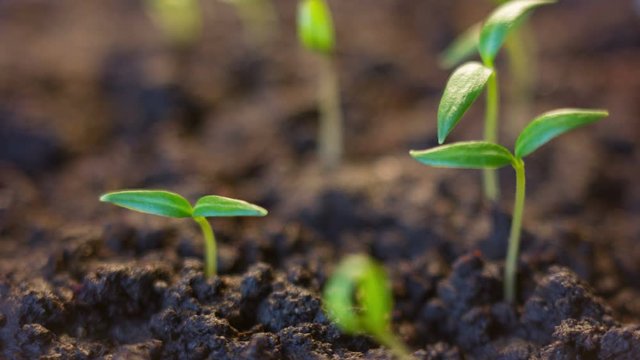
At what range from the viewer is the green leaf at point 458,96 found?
825 millimetres

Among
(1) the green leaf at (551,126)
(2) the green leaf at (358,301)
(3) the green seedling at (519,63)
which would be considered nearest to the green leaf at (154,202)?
(2) the green leaf at (358,301)

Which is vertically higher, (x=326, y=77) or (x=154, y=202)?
(x=326, y=77)

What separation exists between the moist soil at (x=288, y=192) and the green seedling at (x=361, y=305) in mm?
20

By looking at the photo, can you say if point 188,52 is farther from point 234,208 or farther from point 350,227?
point 234,208

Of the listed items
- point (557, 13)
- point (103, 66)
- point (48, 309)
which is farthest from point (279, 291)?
point (557, 13)

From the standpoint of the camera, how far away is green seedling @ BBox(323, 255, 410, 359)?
2.99ft

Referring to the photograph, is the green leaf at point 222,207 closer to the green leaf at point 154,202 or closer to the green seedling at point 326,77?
the green leaf at point 154,202

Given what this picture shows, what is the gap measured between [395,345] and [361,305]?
9cm

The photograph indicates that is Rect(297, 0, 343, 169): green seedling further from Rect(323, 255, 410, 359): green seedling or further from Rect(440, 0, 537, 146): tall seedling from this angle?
Rect(323, 255, 410, 359): green seedling

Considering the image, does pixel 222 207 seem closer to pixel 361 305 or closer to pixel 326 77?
pixel 361 305

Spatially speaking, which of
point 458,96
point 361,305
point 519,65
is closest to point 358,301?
point 361,305

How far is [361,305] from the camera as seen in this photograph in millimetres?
986

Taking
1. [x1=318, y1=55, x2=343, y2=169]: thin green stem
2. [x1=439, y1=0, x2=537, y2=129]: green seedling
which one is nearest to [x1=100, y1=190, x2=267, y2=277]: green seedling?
[x1=318, y1=55, x2=343, y2=169]: thin green stem

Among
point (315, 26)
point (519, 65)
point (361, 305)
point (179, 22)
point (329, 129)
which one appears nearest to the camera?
point (361, 305)
